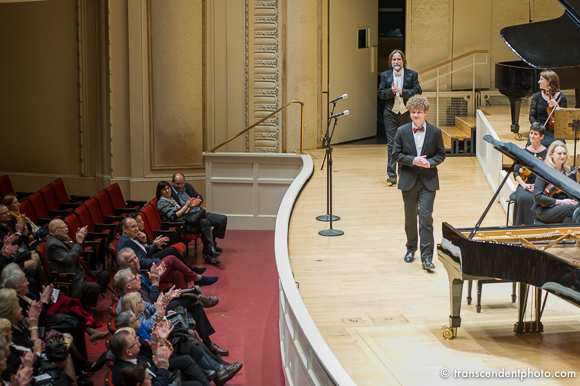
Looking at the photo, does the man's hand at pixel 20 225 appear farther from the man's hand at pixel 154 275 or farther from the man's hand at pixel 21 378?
the man's hand at pixel 21 378

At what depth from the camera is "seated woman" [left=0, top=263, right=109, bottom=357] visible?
4793 millimetres

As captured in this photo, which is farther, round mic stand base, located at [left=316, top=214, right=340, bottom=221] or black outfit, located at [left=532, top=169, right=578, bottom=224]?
round mic stand base, located at [left=316, top=214, right=340, bottom=221]

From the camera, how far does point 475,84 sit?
40.2ft

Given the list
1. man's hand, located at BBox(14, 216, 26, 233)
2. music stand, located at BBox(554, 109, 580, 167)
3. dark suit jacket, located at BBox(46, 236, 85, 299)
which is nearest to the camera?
dark suit jacket, located at BBox(46, 236, 85, 299)

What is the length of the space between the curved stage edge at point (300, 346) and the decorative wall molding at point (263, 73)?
5017 millimetres

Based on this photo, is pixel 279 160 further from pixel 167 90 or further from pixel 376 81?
pixel 376 81

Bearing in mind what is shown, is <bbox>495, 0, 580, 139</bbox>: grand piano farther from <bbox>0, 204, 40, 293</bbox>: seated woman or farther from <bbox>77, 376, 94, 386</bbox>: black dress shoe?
<bbox>0, 204, 40, 293</bbox>: seated woman

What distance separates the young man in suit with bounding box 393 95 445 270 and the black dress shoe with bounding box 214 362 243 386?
72.2 inches

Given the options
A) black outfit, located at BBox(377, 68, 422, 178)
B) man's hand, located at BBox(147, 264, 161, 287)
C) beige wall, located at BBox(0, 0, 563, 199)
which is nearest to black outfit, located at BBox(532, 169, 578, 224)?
black outfit, located at BBox(377, 68, 422, 178)

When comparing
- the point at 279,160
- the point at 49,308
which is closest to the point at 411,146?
the point at 49,308

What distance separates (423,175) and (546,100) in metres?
2.50

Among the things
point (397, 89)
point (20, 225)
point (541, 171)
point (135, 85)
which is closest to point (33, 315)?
point (20, 225)

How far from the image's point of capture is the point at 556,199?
18.7 ft

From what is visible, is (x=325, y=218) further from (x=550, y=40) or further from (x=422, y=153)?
(x=550, y=40)
